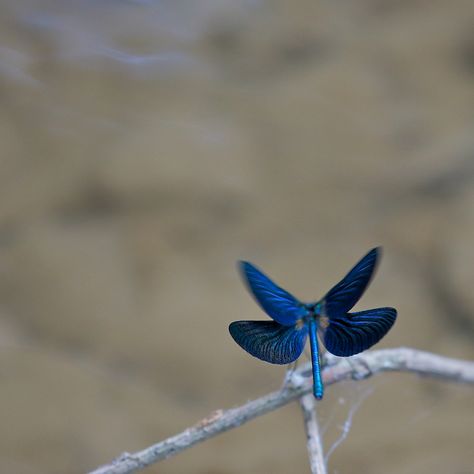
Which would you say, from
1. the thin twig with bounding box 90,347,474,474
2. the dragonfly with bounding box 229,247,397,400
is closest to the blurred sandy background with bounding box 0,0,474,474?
the thin twig with bounding box 90,347,474,474

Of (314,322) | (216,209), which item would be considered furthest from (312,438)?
(216,209)

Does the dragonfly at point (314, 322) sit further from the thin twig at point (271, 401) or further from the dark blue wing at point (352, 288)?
the thin twig at point (271, 401)

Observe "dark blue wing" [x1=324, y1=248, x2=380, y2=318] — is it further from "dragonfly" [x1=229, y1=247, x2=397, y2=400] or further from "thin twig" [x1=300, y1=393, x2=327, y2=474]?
"thin twig" [x1=300, y1=393, x2=327, y2=474]

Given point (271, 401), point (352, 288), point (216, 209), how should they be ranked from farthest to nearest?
point (216, 209), point (271, 401), point (352, 288)

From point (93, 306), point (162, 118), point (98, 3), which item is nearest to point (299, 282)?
point (93, 306)

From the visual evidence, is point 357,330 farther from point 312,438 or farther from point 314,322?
point 312,438

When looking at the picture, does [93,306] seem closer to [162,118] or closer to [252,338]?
[162,118]
